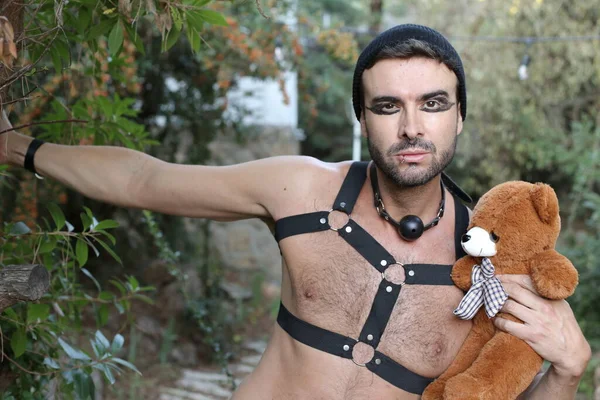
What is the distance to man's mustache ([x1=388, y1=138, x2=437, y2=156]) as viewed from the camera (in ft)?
7.00

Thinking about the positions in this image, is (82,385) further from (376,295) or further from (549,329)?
(549,329)

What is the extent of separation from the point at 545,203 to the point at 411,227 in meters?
0.40

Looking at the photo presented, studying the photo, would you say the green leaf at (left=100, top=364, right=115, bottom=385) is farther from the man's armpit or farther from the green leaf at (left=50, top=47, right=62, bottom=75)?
the man's armpit

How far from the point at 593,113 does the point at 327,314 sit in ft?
31.9

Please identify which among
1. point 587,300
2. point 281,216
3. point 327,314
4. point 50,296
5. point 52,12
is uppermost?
point 52,12

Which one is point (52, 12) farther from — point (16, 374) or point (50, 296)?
point (16, 374)

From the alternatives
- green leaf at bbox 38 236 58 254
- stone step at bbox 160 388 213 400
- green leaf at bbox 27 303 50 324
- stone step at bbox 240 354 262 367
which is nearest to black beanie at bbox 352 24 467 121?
green leaf at bbox 38 236 58 254

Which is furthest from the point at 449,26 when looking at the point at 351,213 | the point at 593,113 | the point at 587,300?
the point at 351,213

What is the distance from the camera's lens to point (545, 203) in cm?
205

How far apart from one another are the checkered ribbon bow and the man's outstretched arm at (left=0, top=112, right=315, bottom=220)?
60 cm

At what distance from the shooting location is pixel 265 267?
9.17 metres

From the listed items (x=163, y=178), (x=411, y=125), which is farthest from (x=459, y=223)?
(x=163, y=178)

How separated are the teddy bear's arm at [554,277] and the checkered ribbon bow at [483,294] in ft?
0.36

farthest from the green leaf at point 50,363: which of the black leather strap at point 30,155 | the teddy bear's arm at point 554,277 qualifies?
the teddy bear's arm at point 554,277
